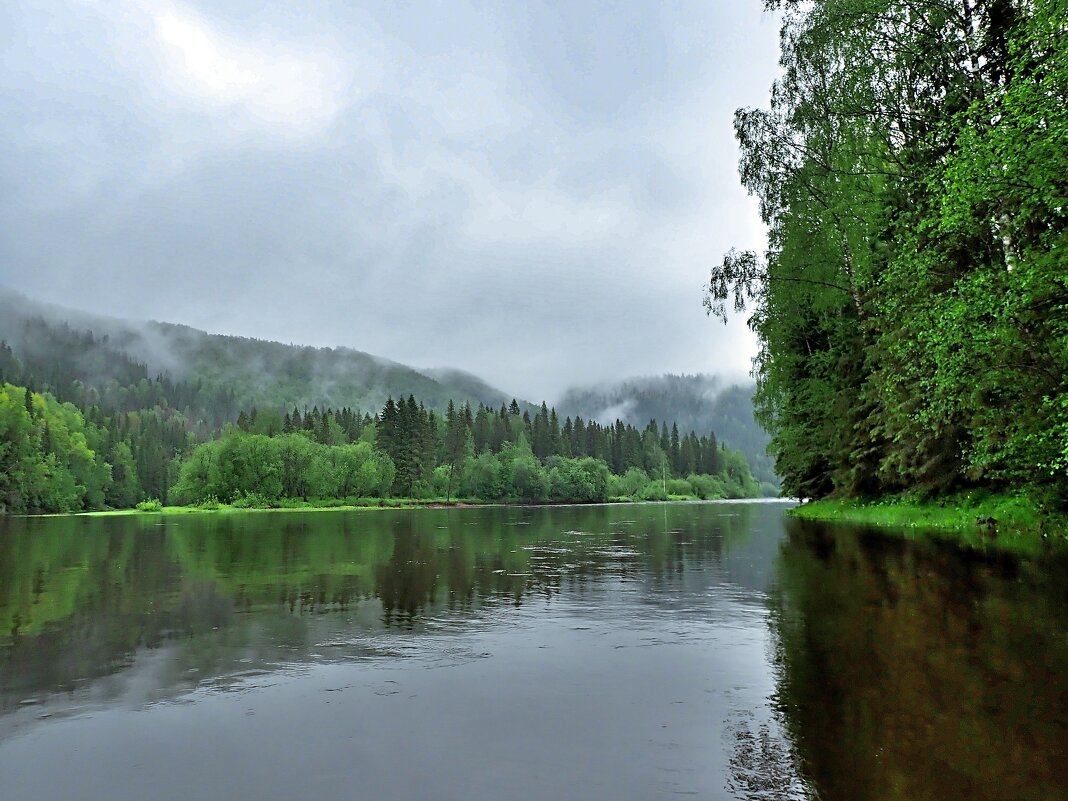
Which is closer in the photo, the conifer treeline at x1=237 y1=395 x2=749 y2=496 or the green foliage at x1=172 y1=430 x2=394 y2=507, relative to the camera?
the green foliage at x1=172 y1=430 x2=394 y2=507

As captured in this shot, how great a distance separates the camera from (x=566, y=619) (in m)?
11.3

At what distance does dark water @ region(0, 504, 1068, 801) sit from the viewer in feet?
16.3

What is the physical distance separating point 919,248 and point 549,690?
2280 centimetres

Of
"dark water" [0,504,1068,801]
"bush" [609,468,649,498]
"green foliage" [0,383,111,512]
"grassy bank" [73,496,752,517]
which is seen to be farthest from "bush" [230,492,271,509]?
"dark water" [0,504,1068,801]

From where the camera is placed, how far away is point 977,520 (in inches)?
970

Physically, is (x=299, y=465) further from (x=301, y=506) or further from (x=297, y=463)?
(x=301, y=506)

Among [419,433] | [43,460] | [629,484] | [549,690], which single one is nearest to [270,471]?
[419,433]

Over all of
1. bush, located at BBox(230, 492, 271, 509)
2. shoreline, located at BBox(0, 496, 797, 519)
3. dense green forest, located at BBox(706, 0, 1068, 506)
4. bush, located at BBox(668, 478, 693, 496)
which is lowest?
shoreline, located at BBox(0, 496, 797, 519)

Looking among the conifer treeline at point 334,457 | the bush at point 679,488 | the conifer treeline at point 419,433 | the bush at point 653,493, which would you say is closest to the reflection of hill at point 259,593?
the conifer treeline at point 334,457

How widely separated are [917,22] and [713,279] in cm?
1920

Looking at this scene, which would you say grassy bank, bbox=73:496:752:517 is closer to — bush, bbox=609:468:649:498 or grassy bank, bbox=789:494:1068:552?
bush, bbox=609:468:649:498

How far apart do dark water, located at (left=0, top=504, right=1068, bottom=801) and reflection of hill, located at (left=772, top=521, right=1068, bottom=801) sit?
0.10ft

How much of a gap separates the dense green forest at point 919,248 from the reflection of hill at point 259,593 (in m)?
7.85

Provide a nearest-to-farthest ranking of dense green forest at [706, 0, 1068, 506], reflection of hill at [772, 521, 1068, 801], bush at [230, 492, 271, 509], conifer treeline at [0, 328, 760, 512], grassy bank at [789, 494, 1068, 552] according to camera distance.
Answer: reflection of hill at [772, 521, 1068, 801] → dense green forest at [706, 0, 1068, 506] → grassy bank at [789, 494, 1068, 552] → conifer treeline at [0, 328, 760, 512] → bush at [230, 492, 271, 509]
